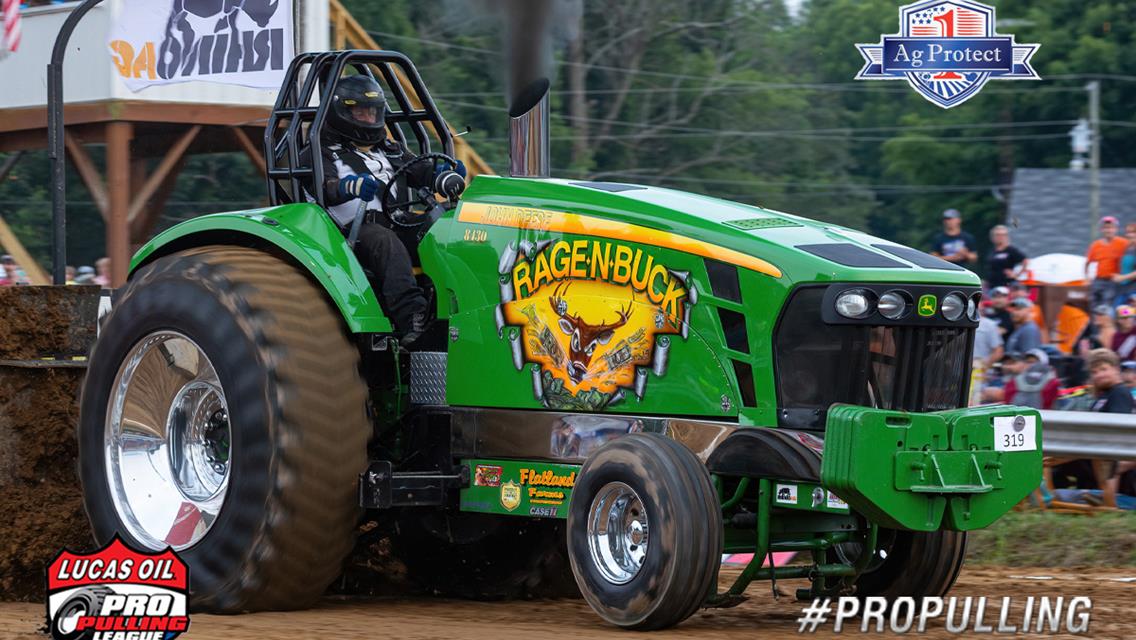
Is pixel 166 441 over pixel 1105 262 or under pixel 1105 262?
under

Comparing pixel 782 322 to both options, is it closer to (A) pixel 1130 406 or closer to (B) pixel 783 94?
(A) pixel 1130 406

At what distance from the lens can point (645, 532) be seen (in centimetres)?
652

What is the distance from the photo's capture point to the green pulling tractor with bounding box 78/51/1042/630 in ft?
21.0

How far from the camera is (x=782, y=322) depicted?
6465 mm

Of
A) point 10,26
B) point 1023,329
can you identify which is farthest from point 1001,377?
point 10,26

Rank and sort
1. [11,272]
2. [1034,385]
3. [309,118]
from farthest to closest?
[11,272]
[1034,385]
[309,118]

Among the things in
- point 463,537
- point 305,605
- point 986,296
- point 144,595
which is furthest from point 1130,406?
point 144,595

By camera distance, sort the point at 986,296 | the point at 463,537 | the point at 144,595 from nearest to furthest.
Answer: the point at 144,595, the point at 463,537, the point at 986,296

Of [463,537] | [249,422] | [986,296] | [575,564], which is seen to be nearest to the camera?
[575,564]

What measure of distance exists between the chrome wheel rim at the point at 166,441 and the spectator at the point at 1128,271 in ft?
27.1

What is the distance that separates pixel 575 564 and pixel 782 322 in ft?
3.95

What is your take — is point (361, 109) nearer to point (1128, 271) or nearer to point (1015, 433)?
point (1015, 433)

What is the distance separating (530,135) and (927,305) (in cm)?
217

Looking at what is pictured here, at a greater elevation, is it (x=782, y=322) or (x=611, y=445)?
(x=782, y=322)
